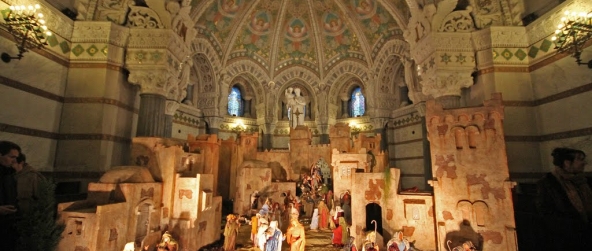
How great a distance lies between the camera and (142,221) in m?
7.57

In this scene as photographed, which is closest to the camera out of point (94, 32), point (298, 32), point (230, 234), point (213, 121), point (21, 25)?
point (21, 25)

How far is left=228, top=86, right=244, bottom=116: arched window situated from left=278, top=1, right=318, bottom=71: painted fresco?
167 inches

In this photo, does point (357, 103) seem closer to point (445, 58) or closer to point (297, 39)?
point (297, 39)

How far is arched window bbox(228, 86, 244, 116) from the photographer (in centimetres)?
2338

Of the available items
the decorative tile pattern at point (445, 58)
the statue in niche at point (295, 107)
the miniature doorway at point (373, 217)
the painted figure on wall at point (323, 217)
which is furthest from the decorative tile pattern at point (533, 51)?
the statue in niche at point (295, 107)

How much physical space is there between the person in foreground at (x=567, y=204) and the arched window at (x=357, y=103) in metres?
16.3

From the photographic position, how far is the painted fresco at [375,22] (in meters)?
18.7

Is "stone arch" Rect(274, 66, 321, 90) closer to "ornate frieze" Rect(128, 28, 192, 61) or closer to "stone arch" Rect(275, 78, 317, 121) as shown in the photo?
"stone arch" Rect(275, 78, 317, 121)

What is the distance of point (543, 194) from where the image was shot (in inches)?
278

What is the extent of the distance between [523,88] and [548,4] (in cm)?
291

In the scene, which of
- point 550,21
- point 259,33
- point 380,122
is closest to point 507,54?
point 550,21

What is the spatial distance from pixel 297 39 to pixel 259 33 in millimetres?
3038

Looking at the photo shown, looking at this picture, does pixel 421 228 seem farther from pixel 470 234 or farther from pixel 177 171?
pixel 177 171

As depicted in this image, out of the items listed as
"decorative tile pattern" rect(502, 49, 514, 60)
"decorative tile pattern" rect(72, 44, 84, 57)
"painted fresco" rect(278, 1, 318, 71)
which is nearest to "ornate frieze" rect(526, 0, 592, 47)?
"decorative tile pattern" rect(502, 49, 514, 60)
